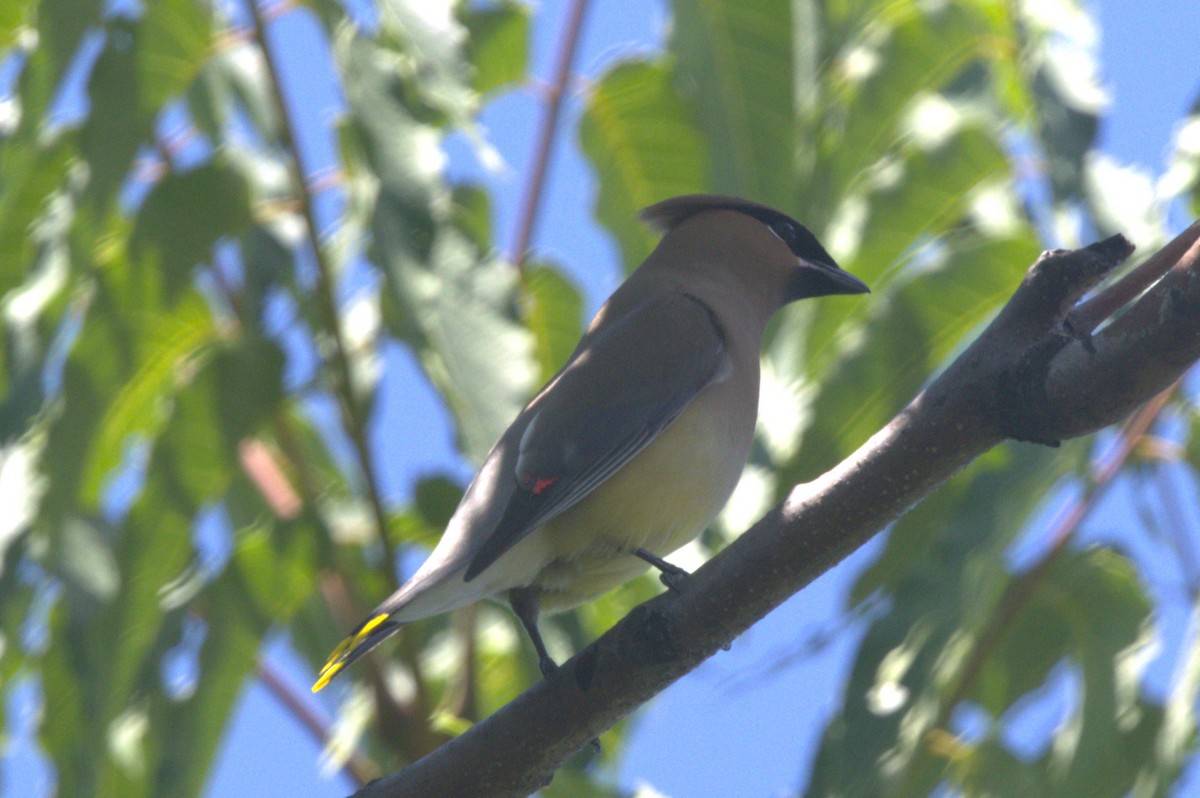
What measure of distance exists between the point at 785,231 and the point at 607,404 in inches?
37.3

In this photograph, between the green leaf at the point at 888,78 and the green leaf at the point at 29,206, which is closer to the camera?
the green leaf at the point at 888,78

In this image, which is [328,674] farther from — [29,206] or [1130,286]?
[29,206]

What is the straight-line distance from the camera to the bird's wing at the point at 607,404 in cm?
299

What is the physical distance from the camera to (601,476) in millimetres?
3080

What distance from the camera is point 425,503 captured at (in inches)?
139

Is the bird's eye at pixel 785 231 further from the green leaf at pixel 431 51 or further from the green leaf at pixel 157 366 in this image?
the green leaf at pixel 157 366

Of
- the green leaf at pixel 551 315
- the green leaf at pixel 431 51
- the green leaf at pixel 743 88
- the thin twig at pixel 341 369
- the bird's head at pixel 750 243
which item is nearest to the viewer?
the green leaf at pixel 431 51

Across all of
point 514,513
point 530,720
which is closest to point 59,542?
point 514,513

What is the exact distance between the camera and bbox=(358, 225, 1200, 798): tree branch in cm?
213

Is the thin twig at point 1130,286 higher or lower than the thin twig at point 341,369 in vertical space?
lower

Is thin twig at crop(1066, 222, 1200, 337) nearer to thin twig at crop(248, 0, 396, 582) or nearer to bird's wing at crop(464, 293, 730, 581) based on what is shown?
bird's wing at crop(464, 293, 730, 581)

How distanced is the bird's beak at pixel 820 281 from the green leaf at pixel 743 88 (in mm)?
318

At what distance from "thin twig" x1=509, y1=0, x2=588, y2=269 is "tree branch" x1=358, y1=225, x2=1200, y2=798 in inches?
46.7

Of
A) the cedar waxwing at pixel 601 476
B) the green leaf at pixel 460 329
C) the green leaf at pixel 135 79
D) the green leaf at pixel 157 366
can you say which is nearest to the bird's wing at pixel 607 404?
the cedar waxwing at pixel 601 476
